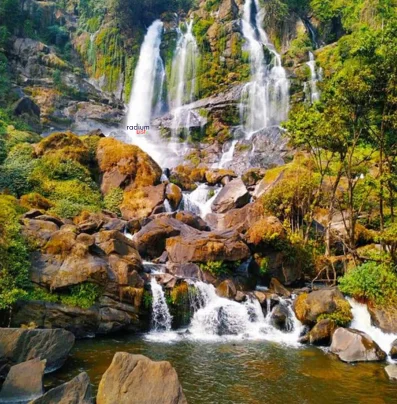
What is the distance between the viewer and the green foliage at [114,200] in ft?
86.2

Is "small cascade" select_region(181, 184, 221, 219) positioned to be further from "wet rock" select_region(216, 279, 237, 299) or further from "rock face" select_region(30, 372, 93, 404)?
"rock face" select_region(30, 372, 93, 404)

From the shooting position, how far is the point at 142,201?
1031 inches

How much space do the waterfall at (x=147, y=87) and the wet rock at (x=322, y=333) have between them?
32931 millimetres

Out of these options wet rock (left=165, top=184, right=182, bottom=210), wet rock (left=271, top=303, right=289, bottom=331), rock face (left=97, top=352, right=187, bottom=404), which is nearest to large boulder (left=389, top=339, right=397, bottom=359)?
wet rock (left=271, top=303, right=289, bottom=331)

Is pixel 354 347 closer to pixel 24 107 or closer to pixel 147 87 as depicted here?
pixel 24 107

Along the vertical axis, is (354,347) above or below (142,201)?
below

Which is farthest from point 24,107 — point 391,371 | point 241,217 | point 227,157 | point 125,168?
point 391,371

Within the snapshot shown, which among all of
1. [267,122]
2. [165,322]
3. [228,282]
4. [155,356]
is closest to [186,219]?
[228,282]

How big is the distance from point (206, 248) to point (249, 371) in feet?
23.6

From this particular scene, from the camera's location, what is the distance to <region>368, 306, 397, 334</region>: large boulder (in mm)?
14776

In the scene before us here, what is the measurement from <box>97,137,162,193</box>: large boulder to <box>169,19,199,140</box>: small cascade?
18085mm

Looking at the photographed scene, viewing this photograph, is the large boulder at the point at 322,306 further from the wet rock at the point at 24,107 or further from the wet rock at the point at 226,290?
the wet rock at the point at 24,107

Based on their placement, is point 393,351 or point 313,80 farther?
point 313,80

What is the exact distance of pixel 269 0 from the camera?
Result: 53.6 meters
